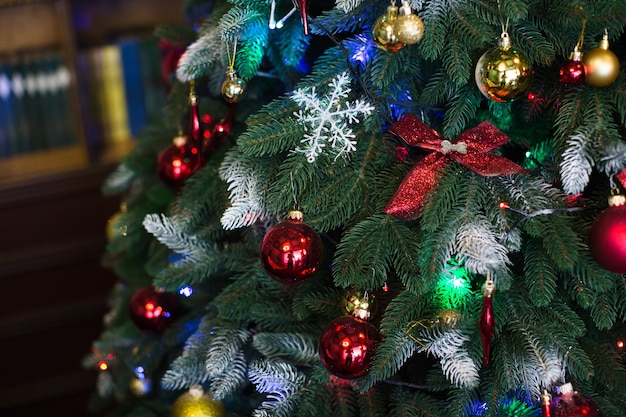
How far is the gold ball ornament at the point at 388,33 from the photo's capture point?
688 mm

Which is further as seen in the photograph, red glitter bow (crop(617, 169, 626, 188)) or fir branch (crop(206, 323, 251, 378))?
fir branch (crop(206, 323, 251, 378))

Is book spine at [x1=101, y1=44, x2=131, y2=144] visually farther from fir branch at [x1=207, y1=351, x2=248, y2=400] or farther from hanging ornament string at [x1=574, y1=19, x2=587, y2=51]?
hanging ornament string at [x1=574, y1=19, x2=587, y2=51]

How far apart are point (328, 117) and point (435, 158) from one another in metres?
0.13

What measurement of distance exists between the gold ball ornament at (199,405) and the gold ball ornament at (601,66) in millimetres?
606

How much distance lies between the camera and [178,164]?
38.0 inches

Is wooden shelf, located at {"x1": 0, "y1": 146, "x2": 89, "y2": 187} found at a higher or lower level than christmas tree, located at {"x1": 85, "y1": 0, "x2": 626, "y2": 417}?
lower

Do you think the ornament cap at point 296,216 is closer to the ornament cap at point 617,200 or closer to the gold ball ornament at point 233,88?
the gold ball ornament at point 233,88

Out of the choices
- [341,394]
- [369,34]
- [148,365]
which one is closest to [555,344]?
[341,394]

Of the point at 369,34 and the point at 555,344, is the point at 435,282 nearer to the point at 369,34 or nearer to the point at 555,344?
the point at 555,344

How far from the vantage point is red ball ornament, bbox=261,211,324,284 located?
72 centimetres

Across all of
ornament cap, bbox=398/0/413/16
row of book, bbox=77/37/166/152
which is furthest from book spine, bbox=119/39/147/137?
ornament cap, bbox=398/0/413/16

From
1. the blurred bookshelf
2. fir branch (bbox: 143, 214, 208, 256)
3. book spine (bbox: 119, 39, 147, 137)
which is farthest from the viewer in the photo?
book spine (bbox: 119, 39, 147, 137)

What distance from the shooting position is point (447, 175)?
73cm

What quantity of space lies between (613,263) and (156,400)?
719mm
